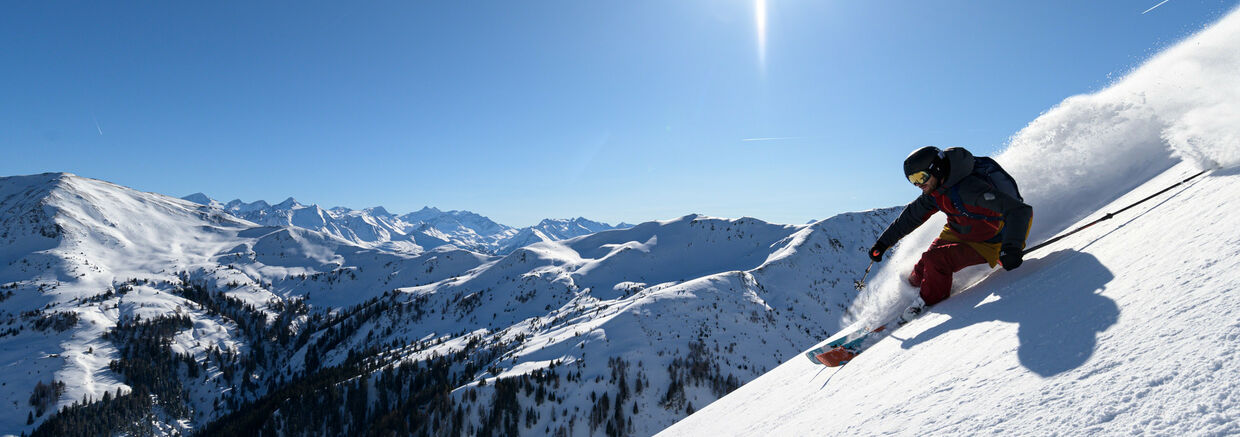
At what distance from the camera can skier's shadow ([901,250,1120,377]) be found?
264 cm

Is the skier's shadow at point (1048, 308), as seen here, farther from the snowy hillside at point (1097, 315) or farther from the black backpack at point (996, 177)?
the black backpack at point (996, 177)

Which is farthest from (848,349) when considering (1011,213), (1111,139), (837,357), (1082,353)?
(1111,139)

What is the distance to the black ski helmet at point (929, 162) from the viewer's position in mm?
6309

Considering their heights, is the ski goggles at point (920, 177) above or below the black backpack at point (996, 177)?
above

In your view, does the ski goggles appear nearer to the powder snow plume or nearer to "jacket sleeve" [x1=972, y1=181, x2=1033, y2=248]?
"jacket sleeve" [x1=972, y1=181, x2=1033, y2=248]

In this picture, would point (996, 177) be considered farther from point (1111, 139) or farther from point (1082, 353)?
point (1082, 353)

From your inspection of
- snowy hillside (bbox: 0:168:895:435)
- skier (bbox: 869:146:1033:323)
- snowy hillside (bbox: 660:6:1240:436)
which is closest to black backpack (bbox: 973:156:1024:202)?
skier (bbox: 869:146:1033:323)

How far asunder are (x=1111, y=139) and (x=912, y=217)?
3.20 metres

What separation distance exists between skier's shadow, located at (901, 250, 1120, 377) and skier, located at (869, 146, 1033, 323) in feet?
1.43

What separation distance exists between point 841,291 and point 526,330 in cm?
13059

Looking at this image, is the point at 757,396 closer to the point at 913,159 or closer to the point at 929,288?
the point at 929,288

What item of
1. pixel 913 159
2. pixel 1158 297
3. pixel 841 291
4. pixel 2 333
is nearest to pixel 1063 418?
pixel 1158 297

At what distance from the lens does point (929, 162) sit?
638 centimetres

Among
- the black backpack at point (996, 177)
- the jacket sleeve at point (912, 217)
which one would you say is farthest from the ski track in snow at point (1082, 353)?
the jacket sleeve at point (912, 217)
